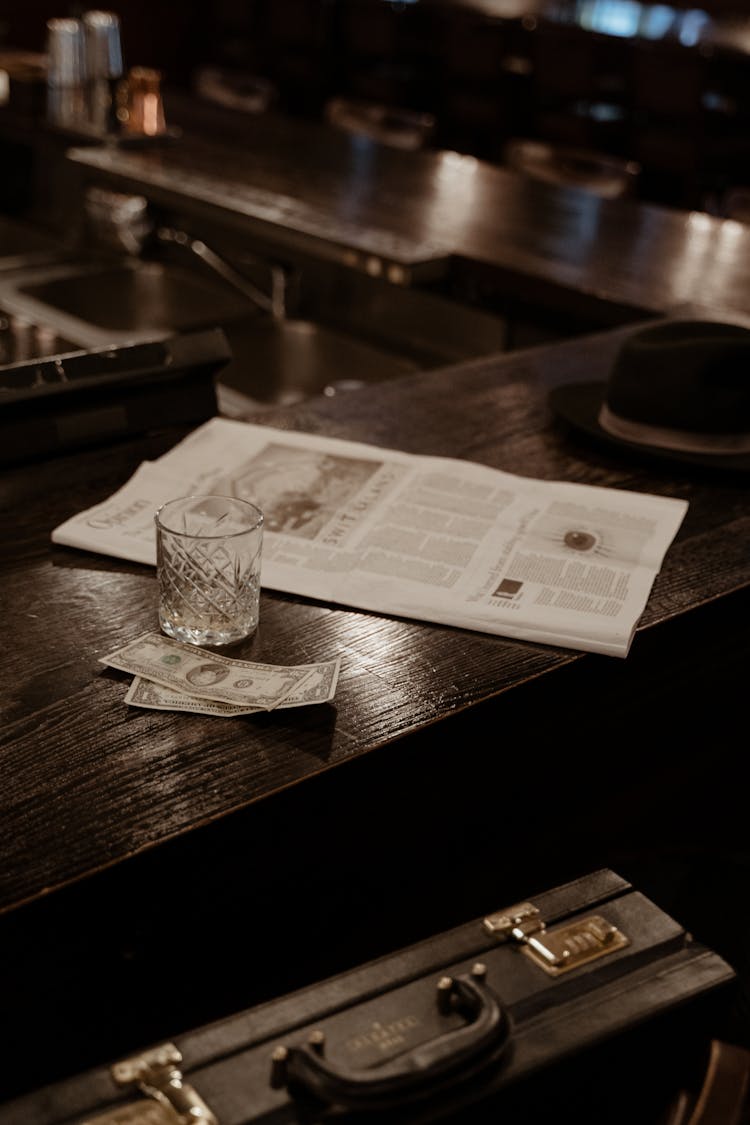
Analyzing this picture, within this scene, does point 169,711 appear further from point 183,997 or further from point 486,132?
point 486,132

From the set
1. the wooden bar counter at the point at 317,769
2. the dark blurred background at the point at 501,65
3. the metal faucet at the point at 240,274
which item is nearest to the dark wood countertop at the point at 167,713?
the wooden bar counter at the point at 317,769

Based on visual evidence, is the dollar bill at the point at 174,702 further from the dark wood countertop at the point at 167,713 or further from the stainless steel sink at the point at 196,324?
the stainless steel sink at the point at 196,324

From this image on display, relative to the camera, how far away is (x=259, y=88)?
4.65 meters

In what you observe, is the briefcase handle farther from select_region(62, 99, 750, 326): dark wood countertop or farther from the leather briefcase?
select_region(62, 99, 750, 326): dark wood countertop

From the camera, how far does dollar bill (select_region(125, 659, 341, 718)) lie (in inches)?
40.9

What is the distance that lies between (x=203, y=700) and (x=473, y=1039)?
1.32 ft

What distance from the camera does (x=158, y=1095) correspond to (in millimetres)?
735

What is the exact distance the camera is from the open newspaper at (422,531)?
1.22m

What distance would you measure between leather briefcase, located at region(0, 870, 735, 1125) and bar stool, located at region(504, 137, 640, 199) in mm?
2993

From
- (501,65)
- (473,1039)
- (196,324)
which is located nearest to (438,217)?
(196,324)

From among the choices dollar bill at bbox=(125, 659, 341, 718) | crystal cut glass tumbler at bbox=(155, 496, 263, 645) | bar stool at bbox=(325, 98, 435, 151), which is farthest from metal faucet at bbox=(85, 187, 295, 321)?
dollar bill at bbox=(125, 659, 341, 718)

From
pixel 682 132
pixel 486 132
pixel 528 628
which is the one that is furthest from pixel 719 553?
pixel 486 132

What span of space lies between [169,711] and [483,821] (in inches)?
17.5

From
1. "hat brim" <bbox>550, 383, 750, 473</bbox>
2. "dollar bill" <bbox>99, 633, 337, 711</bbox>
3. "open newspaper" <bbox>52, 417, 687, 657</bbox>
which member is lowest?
"dollar bill" <bbox>99, 633, 337, 711</bbox>
